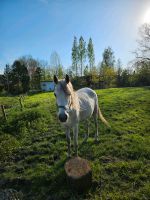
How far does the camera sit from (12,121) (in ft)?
40.2

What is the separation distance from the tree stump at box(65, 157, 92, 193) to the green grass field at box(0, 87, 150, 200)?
162 mm

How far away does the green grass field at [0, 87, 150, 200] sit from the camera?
5.62m

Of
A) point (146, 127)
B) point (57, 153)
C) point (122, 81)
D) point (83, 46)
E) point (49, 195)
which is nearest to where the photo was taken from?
point (49, 195)

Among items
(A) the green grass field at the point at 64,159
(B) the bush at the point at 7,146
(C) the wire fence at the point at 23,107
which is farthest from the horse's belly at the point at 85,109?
(C) the wire fence at the point at 23,107

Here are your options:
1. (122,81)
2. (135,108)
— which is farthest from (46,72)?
(135,108)

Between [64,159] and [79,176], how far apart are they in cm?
187

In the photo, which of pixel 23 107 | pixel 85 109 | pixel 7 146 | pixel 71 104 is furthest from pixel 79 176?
pixel 23 107

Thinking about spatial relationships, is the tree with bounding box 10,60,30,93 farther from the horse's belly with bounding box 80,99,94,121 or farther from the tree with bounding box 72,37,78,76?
the horse's belly with bounding box 80,99,94,121

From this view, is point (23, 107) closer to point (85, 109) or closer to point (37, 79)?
point (85, 109)

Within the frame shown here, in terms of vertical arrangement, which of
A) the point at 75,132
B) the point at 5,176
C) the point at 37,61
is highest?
the point at 37,61

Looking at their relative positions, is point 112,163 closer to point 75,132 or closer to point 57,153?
point 75,132

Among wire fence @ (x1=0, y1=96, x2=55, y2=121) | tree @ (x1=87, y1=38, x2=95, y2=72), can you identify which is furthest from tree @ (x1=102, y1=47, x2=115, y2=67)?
wire fence @ (x1=0, y1=96, x2=55, y2=121)

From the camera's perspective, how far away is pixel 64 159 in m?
7.29

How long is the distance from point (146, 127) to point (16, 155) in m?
6.17
